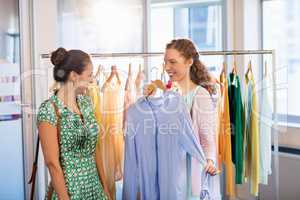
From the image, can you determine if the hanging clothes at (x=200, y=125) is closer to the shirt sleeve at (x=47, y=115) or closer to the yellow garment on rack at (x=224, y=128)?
the yellow garment on rack at (x=224, y=128)

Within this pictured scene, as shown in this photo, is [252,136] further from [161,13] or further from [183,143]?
[161,13]

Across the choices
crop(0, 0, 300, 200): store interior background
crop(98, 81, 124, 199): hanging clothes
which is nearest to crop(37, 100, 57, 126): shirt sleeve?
crop(98, 81, 124, 199): hanging clothes

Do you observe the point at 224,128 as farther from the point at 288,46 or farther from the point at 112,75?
the point at 288,46

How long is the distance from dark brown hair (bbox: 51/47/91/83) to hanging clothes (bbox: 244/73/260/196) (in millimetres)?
Result: 1250

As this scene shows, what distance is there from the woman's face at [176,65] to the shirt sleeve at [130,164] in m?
0.31

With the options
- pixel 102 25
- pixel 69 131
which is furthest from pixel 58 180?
pixel 102 25

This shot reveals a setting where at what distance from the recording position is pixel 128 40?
136 inches

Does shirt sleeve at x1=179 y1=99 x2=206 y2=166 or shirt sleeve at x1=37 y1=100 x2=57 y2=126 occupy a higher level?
shirt sleeve at x1=37 y1=100 x2=57 y2=126

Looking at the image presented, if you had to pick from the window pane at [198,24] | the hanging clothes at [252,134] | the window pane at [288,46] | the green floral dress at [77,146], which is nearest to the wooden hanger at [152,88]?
the green floral dress at [77,146]

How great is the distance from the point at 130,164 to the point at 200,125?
42cm

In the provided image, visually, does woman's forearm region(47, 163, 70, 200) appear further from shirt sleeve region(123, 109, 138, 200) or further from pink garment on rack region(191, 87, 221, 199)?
pink garment on rack region(191, 87, 221, 199)

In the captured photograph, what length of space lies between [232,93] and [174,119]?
0.77m

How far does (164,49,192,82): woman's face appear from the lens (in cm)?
211

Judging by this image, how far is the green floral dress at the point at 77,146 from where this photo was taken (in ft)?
6.21
